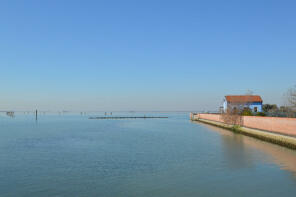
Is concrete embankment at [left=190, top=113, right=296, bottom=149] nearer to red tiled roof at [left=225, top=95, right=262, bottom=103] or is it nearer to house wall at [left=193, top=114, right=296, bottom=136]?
house wall at [left=193, top=114, right=296, bottom=136]

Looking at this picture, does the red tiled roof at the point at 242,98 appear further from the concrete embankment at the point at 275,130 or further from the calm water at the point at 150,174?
the calm water at the point at 150,174

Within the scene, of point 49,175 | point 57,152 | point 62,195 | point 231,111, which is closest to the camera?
point 62,195

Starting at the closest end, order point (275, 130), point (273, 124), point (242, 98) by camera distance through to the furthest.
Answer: point (275, 130), point (273, 124), point (242, 98)

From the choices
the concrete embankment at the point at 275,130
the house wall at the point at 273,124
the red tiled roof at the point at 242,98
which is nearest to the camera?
the concrete embankment at the point at 275,130

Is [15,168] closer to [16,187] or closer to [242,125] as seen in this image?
[16,187]

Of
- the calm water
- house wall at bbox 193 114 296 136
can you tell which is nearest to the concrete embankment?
house wall at bbox 193 114 296 136

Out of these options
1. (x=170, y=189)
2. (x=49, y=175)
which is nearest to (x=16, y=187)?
(x=49, y=175)

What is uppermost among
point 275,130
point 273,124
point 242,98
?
point 242,98

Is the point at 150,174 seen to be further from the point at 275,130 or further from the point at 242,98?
the point at 242,98

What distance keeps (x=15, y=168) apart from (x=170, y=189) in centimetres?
1190

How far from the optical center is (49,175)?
17.6 m

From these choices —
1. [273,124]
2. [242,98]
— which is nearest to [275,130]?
[273,124]

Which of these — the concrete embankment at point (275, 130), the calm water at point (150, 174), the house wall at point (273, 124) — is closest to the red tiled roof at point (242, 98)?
the house wall at point (273, 124)

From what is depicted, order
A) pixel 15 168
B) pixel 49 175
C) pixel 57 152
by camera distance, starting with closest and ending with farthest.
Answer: pixel 49 175 → pixel 15 168 → pixel 57 152
